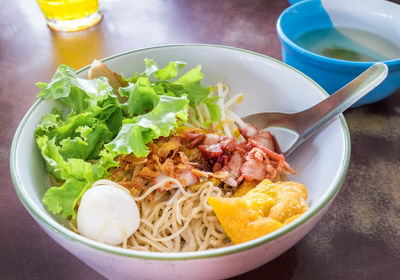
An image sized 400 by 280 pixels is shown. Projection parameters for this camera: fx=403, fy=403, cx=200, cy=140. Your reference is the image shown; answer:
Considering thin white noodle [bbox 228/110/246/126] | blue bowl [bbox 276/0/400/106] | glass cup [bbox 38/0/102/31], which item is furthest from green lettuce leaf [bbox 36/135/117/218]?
glass cup [bbox 38/0/102/31]

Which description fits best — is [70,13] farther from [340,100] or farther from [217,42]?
[340,100]

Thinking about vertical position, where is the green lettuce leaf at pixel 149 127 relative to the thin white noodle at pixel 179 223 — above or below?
above

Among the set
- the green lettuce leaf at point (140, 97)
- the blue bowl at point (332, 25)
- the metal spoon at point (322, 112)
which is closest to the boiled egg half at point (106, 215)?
the green lettuce leaf at point (140, 97)

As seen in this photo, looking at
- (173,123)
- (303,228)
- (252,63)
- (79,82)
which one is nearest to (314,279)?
(303,228)

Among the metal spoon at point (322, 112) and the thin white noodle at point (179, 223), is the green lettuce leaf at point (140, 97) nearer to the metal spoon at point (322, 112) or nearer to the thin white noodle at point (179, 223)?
the thin white noodle at point (179, 223)

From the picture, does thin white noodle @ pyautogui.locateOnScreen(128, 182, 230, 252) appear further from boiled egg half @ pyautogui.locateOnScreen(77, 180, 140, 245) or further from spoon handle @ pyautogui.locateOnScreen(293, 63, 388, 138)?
spoon handle @ pyautogui.locateOnScreen(293, 63, 388, 138)

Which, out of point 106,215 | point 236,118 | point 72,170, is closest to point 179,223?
point 106,215
